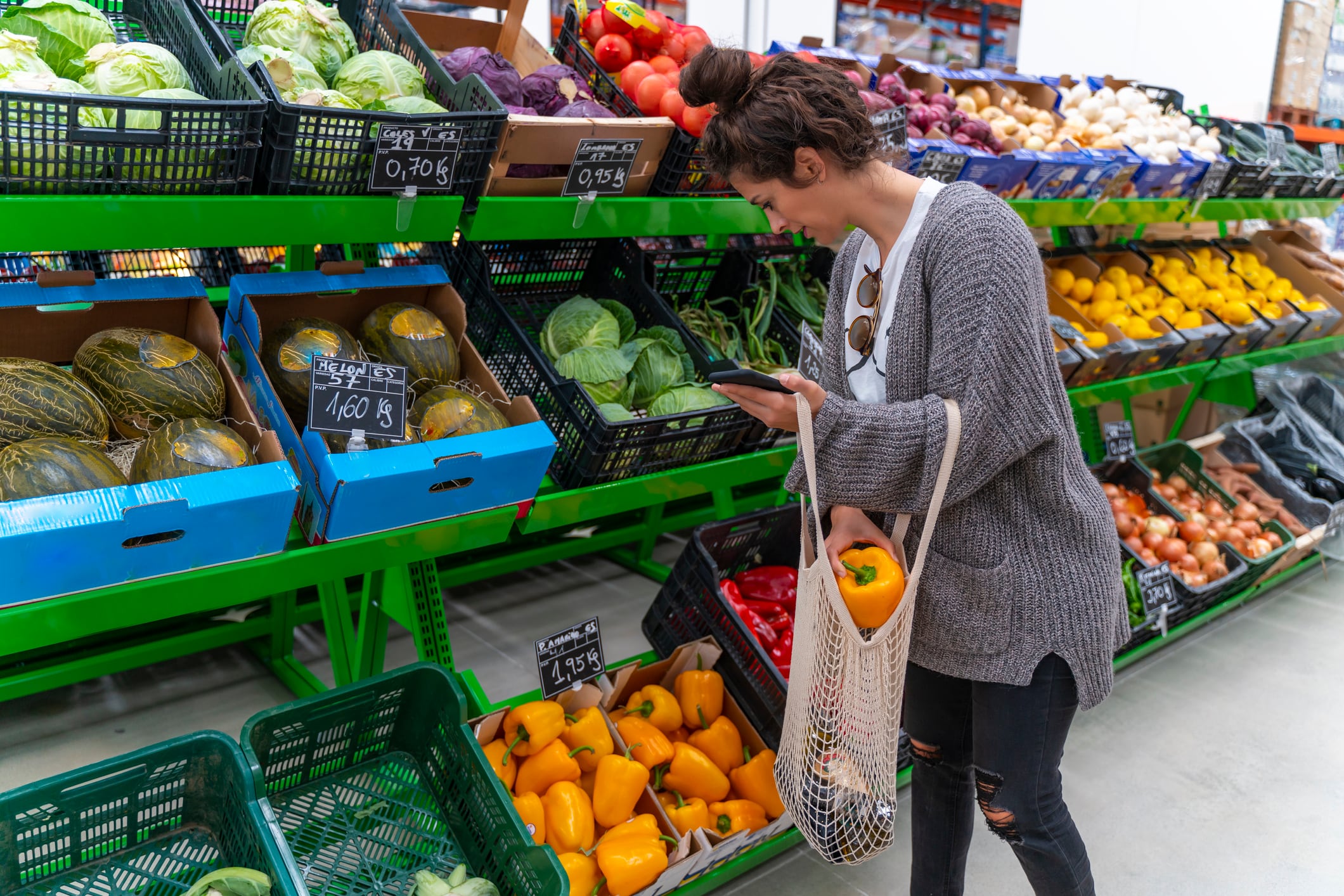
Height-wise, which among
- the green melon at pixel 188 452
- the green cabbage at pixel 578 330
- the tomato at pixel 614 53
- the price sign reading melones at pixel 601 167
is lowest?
the green cabbage at pixel 578 330

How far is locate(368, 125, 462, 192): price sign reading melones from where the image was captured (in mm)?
1668

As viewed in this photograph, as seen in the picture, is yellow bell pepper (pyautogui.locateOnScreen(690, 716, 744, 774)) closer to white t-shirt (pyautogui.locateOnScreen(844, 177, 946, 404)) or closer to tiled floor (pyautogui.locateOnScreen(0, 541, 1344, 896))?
tiled floor (pyautogui.locateOnScreen(0, 541, 1344, 896))

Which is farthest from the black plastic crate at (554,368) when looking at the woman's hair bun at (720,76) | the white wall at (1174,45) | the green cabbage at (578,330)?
the white wall at (1174,45)

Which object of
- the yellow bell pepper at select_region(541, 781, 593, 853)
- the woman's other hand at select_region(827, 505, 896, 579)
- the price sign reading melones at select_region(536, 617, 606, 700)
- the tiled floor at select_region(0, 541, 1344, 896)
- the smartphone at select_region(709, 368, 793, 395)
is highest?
the smartphone at select_region(709, 368, 793, 395)

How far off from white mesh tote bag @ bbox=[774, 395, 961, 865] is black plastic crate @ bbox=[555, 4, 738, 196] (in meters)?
0.84

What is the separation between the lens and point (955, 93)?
377cm

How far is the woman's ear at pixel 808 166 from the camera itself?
1.39 m

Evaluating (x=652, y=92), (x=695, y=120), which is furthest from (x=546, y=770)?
(x=652, y=92)

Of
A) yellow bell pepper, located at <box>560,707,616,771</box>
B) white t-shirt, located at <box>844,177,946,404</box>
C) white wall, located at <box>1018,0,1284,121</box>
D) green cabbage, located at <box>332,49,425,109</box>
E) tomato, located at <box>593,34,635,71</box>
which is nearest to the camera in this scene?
white t-shirt, located at <box>844,177,946,404</box>

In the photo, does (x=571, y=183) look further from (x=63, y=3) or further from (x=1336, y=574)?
(x=1336, y=574)

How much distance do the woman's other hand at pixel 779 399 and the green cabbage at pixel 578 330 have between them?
1021mm

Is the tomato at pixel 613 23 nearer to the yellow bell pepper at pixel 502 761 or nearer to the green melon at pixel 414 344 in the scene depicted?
the green melon at pixel 414 344

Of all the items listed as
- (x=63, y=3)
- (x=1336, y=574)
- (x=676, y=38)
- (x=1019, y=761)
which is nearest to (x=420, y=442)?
(x=63, y=3)

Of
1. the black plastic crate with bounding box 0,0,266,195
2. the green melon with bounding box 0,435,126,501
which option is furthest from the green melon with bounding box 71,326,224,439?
the black plastic crate with bounding box 0,0,266,195
